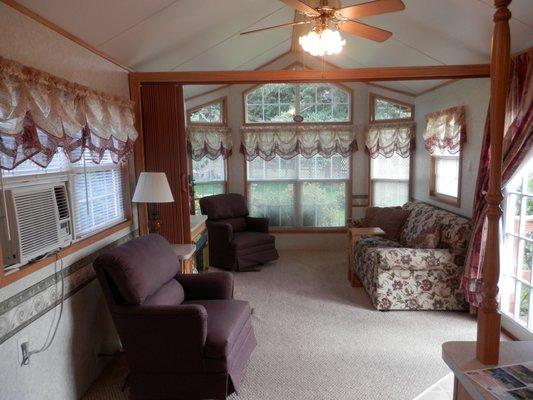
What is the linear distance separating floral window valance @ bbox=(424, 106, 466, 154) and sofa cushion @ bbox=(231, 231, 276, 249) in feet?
7.78

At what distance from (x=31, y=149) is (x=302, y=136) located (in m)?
4.32

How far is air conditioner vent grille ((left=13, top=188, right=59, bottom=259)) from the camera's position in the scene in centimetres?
183

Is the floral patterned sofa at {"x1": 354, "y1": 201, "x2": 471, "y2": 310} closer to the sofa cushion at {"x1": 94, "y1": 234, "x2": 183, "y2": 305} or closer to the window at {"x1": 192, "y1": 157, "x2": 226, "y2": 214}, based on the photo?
the sofa cushion at {"x1": 94, "y1": 234, "x2": 183, "y2": 305}

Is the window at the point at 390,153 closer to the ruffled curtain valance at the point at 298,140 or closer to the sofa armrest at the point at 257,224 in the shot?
the ruffled curtain valance at the point at 298,140

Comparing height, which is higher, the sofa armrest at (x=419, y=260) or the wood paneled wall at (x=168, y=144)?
the wood paneled wall at (x=168, y=144)

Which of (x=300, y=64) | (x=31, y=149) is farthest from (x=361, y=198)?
(x=31, y=149)

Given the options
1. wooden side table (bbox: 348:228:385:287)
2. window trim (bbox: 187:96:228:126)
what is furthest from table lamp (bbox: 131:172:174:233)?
window trim (bbox: 187:96:228:126)

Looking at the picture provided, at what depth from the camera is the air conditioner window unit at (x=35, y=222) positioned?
177cm

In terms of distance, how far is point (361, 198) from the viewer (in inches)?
232

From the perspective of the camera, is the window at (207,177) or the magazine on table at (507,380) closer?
the magazine on table at (507,380)

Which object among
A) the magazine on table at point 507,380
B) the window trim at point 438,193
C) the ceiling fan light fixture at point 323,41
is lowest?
the magazine on table at point 507,380

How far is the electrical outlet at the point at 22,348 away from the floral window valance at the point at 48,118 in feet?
2.74

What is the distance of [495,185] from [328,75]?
91.6 inches

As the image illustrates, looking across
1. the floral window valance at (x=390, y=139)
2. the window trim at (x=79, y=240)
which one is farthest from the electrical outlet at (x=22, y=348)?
the floral window valance at (x=390, y=139)
